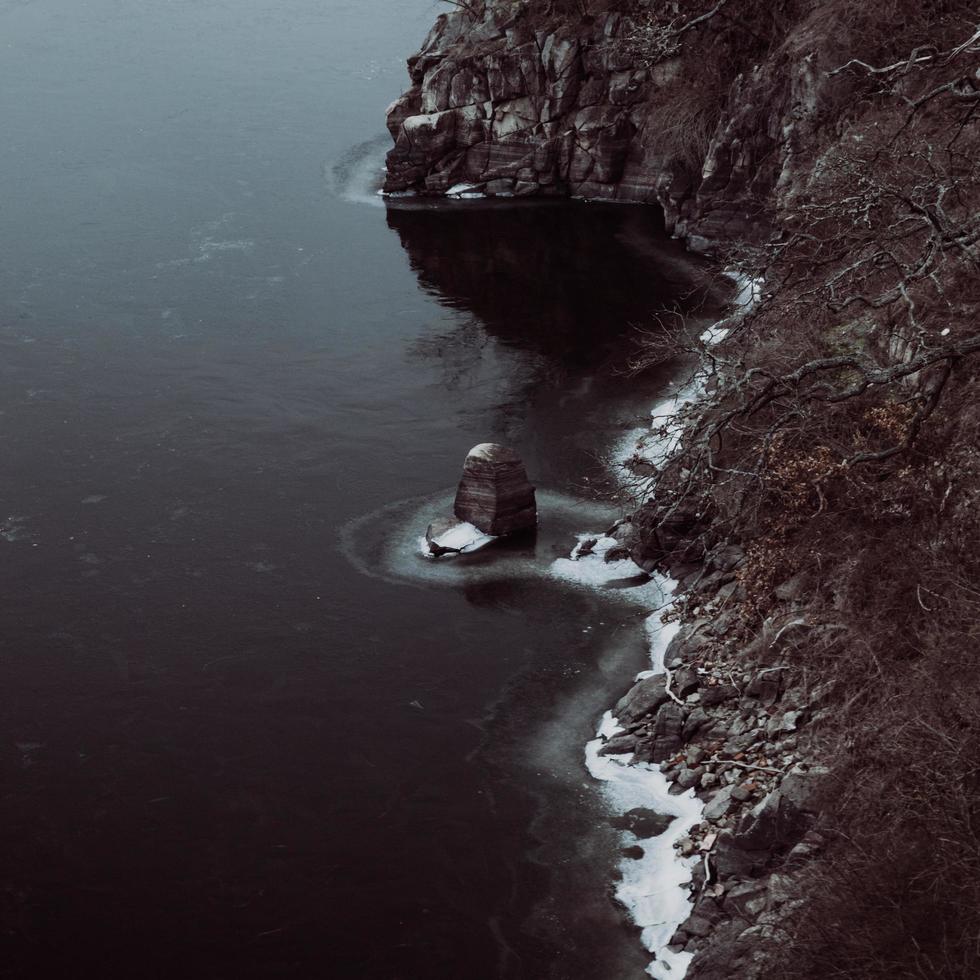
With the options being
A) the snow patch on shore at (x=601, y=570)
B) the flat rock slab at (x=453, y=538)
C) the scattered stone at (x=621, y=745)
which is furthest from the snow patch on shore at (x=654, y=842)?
the flat rock slab at (x=453, y=538)

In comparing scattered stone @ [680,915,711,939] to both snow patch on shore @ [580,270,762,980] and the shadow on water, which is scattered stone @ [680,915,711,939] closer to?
snow patch on shore @ [580,270,762,980]

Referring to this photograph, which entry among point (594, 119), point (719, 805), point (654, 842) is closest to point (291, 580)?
point (654, 842)

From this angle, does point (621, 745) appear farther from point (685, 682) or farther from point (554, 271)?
point (554, 271)

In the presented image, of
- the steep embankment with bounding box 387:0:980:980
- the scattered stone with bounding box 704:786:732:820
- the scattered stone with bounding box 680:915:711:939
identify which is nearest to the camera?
the steep embankment with bounding box 387:0:980:980

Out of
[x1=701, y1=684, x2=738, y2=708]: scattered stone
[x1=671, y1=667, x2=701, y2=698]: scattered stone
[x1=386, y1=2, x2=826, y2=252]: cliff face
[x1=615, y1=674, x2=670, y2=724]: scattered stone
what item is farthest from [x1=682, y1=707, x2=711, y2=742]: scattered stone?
[x1=386, y1=2, x2=826, y2=252]: cliff face

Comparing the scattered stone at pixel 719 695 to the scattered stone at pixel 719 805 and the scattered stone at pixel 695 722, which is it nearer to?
the scattered stone at pixel 695 722
